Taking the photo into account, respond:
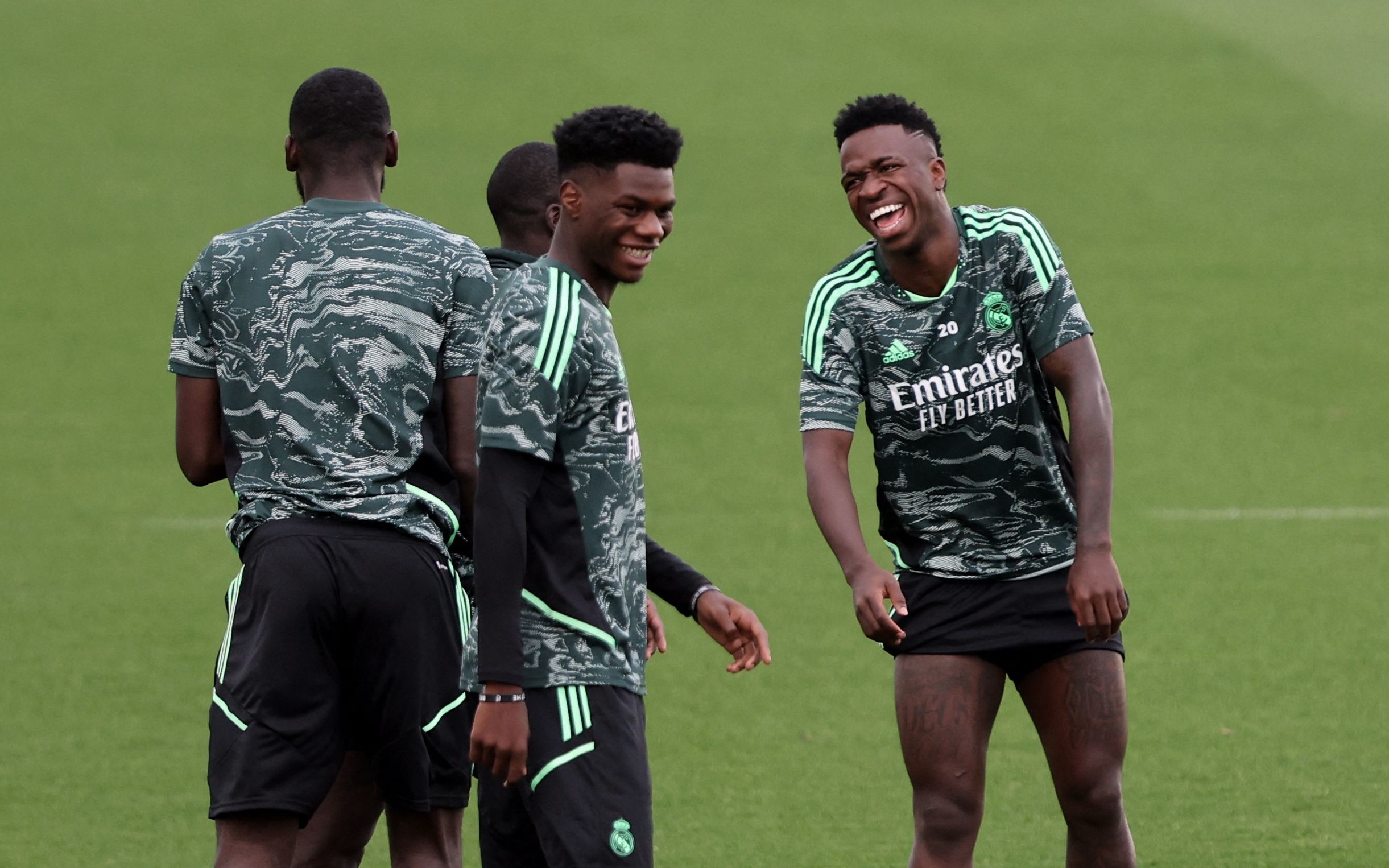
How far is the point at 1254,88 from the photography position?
19297 millimetres

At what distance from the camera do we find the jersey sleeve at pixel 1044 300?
4430 millimetres

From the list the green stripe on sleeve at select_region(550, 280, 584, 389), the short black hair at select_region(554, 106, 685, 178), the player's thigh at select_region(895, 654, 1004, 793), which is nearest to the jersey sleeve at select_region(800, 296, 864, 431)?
the player's thigh at select_region(895, 654, 1004, 793)

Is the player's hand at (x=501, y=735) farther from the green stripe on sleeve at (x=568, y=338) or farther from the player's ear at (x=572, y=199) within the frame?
the player's ear at (x=572, y=199)

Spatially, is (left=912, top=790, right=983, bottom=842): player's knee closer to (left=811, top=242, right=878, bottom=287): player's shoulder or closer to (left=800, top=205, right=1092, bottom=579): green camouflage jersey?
(left=800, top=205, right=1092, bottom=579): green camouflage jersey

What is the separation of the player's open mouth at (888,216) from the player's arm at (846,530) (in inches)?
20.0

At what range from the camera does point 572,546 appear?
351cm

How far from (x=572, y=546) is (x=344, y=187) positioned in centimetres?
105

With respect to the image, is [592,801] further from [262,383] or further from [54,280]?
[54,280]

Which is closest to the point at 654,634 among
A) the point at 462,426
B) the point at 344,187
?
the point at 462,426

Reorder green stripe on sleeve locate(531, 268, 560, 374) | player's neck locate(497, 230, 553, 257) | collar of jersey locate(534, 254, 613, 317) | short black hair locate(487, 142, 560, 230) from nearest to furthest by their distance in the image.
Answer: green stripe on sleeve locate(531, 268, 560, 374)
collar of jersey locate(534, 254, 613, 317)
short black hair locate(487, 142, 560, 230)
player's neck locate(497, 230, 553, 257)

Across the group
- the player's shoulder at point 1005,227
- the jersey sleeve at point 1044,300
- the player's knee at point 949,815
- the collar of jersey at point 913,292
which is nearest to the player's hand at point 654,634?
the player's knee at point 949,815

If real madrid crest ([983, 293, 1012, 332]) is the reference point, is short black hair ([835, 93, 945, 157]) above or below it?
above

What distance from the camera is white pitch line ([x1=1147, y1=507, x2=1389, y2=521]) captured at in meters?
10.6

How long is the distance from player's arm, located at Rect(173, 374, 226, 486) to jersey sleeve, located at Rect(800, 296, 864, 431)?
4.56 feet
